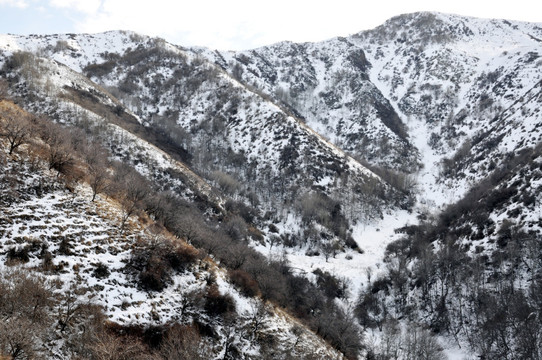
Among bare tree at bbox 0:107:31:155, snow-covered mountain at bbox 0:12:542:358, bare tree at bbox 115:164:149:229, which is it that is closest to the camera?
bare tree at bbox 0:107:31:155

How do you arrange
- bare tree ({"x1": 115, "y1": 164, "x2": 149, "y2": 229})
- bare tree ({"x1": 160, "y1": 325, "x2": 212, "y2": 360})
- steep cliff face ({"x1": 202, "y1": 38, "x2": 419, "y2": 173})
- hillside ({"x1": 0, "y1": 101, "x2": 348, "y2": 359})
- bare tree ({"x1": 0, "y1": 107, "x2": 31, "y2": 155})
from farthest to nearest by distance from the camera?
steep cliff face ({"x1": 202, "y1": 38, "x2": 419, "y2": 173}), bare tree ({"x1": 115, "y1": 164, "x2": 149, "y2": 229}), bare tree ({"x1": 0, "y1": 107, "x2": 31, "y2": 155}), bare tree ({"x1": 160, "y1": 325, "x2": 212, "y2": 360}), hillside ({"x1": 0, "y1": 101, "x2": 348, "y2": 359})

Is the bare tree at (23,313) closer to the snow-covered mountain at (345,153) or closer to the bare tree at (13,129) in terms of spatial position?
the bare tree at (13,129)

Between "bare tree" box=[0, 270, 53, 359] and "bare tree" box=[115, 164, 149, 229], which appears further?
"bare tree" box=[115, 164, 149, 229]

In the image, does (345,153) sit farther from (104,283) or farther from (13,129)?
(104,283)

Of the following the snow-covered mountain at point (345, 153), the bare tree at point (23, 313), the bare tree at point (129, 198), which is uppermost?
the snow-covered mountain at point (345, 153)

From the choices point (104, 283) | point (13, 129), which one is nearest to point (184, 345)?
point (104, 283)

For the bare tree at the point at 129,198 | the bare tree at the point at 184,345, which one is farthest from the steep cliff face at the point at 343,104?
the bare tree at the point at 184,345

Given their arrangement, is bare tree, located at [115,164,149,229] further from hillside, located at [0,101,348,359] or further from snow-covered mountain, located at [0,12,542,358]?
snow-covered mountain, located at [0,12,542,358]

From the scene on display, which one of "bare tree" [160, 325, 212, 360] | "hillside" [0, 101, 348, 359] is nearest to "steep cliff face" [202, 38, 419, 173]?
"hillside" [0, 101, 348, 359]

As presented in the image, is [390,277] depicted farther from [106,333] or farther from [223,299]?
[106,333]
